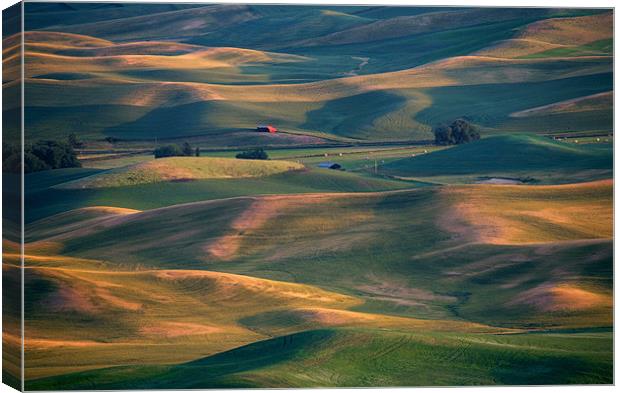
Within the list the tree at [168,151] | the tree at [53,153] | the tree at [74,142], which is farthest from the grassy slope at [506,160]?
the tree at [53,153]

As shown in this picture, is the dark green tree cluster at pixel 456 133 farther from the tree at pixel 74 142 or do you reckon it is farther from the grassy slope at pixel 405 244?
the tree at pixel 74 142

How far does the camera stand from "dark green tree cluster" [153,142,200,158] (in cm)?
3061

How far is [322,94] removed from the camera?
33.7m

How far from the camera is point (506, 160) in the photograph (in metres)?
30.1

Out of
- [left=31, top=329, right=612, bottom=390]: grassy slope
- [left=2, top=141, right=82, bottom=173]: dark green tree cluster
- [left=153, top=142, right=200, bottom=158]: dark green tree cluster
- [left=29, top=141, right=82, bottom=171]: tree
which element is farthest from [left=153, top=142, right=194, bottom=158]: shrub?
[left=31, top=329, right=612, bottom=390]: grassy slope

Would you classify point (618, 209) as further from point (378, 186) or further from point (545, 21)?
point (378, 186)

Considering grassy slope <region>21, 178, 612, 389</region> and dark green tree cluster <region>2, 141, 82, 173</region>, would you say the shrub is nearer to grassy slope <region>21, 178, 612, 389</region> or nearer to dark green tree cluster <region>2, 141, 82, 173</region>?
grassy slope <region>21, 178, 612, 389</region>

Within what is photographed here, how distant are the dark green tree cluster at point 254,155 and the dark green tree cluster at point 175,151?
3.58ft

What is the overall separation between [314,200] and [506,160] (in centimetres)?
419

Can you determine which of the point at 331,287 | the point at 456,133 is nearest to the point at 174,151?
the point at 331,287

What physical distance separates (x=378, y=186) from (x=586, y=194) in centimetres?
499

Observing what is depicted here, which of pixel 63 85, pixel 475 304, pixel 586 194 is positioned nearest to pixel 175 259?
pixel 63 85

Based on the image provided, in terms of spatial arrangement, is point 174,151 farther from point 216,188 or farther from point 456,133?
point 456,133

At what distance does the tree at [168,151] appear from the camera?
3058cm
